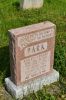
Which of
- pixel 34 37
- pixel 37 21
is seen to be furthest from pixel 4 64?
pixel 37 21

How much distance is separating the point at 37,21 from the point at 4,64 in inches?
86.1

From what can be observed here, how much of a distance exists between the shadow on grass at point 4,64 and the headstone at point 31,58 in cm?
28

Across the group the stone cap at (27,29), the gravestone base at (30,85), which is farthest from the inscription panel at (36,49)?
the gravestone base at (30,85)

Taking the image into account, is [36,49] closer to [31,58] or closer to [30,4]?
[31,58]

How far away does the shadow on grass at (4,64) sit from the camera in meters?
5.41

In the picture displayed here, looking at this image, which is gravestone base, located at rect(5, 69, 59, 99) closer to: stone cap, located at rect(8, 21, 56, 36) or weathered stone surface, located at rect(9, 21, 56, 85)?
weathered stone surface, located at rect(9, 21, 56, 85)

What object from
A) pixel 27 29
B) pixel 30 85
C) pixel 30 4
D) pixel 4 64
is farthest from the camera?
pixel 30 4

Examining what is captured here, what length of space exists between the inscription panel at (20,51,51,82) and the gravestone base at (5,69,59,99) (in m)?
0.09

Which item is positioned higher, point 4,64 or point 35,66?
point 35,66

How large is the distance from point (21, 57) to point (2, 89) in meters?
0.77

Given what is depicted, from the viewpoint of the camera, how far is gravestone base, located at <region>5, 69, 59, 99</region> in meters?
4.94

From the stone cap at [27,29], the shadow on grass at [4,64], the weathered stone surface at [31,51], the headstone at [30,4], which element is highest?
the stone cap at [27,29]

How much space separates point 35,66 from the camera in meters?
Result: 5.03

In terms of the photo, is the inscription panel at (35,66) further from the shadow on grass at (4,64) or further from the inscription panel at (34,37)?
the shadow on grass at (4,64)
